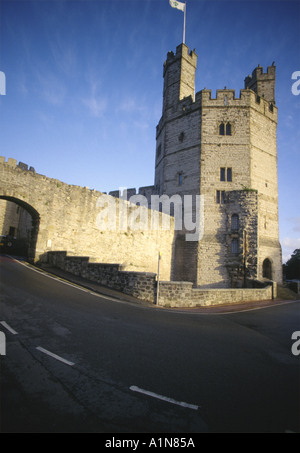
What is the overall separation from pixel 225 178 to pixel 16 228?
29.1 m

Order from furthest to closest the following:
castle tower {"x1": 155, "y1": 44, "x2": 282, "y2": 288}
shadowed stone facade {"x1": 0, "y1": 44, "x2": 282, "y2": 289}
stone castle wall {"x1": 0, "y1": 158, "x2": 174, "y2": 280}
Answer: castle tower {"x1": 155, "y1": 44, "x2": 282, "y2": 288} < shadowed stone facade {"x1": 0, "y1": 44, "x2": 282, "y2": 289} < stone castle wall {"x1": 0, "y1": 158, "x2": 174, "y2": 280}

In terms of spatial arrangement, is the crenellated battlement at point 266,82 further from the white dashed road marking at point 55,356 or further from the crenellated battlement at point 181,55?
the white dashed road marking at point 55,356

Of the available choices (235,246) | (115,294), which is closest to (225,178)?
(235,246)

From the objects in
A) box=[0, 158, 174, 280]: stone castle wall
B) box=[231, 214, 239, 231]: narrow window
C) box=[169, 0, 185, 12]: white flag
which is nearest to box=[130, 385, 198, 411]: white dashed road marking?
box=[0, 158, 174, 280]: stone castle wall

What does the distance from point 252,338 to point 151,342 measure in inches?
120

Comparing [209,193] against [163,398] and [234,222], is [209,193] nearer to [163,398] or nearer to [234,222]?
[234,222]

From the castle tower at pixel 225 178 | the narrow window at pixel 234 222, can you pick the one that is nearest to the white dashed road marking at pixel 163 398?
the castle tower at pixel 225 178

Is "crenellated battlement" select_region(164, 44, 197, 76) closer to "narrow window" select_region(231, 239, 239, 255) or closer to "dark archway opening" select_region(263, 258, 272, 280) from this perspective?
"narrow window" select_region(231, 239, 239, 255)

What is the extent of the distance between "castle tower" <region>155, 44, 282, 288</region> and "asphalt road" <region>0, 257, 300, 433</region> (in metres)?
12.5

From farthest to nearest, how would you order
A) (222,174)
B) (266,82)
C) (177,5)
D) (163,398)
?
(266,82), (177,5), (222,174), (163,398)

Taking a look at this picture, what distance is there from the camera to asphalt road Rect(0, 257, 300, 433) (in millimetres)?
2363

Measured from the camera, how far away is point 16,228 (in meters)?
30.3

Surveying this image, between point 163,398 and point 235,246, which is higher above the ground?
point 235,246
